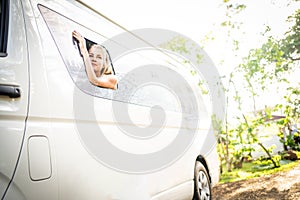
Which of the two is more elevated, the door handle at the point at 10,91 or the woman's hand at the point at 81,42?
the woman's hand at the point at 81,42

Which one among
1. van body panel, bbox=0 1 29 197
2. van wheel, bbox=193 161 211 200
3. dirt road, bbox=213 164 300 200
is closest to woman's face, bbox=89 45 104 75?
van body panel, bbox=0 1 29 197

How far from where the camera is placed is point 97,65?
2051 mm

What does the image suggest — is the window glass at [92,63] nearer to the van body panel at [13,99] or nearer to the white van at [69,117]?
the white van at [69,117]

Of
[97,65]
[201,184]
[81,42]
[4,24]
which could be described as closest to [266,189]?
[201,184]

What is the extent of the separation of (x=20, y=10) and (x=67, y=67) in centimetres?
42

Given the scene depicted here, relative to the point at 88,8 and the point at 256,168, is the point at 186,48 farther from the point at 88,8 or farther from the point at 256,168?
the point at 88,8

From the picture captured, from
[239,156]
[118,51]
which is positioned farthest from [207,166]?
[239,156]

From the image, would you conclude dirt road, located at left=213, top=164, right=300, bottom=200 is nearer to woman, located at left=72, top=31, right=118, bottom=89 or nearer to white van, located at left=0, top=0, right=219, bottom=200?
white van, located at left=0, top=0, right=219, bottom=200

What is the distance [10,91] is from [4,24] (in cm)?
40

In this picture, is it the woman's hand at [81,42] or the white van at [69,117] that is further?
the woman's hand at [81,42]

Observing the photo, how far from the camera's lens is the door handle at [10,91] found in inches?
50.0

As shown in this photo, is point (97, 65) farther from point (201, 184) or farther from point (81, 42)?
point (201, 184)

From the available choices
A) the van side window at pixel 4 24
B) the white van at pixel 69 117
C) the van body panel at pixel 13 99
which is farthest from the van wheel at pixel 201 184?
the van side window at pixel 4 24

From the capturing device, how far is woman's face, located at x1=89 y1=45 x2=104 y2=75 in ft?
6.61
